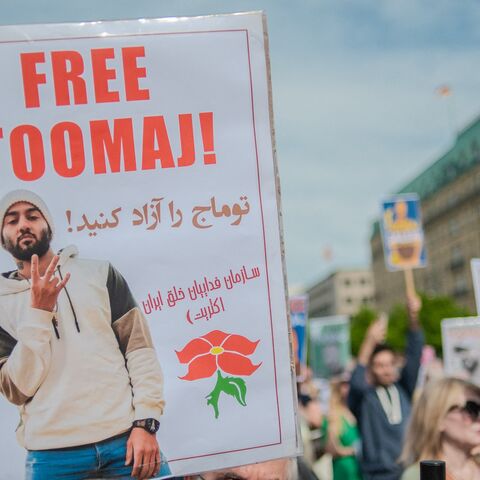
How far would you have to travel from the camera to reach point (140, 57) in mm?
2117

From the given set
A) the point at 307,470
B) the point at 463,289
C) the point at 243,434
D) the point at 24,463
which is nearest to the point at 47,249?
the point at 24,463

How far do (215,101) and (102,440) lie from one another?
0.82 metres

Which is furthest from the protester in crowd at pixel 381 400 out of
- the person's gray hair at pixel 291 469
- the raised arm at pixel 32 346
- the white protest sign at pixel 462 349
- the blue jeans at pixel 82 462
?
the raised arm at pixel 32 346

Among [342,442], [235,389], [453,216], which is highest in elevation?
[453,216]

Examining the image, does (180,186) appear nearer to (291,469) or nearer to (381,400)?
(291,469)

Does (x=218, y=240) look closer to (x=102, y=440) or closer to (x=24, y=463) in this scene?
(x=102, y=440)

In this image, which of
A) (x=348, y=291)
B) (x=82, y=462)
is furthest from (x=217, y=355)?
(x=348, y=291)

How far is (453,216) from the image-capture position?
65.9m

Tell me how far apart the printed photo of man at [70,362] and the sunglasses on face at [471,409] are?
1731 mm

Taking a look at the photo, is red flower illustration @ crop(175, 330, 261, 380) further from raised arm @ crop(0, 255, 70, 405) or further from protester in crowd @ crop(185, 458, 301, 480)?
protester in crowd @ crop(185, 458, 301, 480)

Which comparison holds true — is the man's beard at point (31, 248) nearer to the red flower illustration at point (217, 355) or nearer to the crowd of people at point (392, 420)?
the red flower illustration at point (217, 355)

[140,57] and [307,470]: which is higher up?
[140,57]

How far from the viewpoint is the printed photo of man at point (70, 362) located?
1983mm

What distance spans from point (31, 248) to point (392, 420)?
13.3ft
